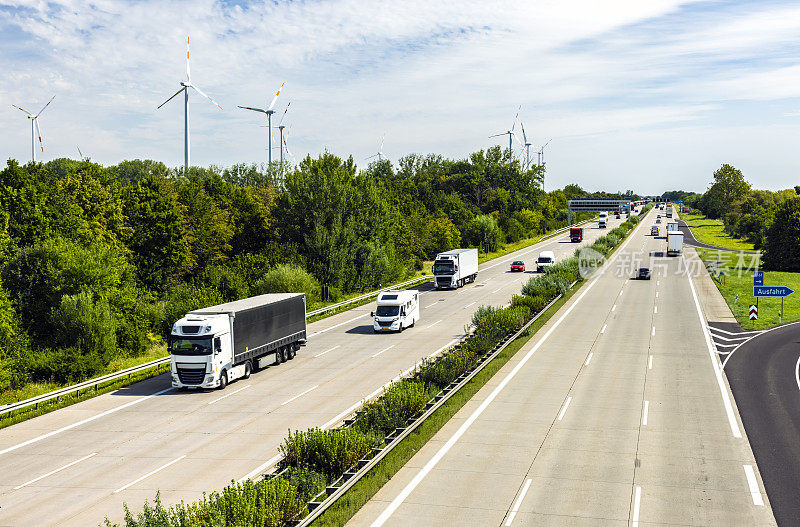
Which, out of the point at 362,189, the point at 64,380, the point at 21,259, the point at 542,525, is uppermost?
the point at 362,189

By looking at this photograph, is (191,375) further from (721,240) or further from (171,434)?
(721,240)

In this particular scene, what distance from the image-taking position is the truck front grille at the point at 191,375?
30.6 metres

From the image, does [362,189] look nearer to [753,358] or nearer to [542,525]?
[753,358]

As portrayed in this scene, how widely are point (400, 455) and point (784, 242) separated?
84.3m

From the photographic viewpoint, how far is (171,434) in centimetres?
2436

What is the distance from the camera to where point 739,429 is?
76.2ft

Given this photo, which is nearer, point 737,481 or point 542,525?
point 542,525

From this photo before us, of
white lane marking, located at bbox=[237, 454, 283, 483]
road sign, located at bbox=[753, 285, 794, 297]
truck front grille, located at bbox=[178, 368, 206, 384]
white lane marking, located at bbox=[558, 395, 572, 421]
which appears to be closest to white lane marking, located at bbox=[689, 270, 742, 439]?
road sign, located at bbox=[753, 285, 794, 297]

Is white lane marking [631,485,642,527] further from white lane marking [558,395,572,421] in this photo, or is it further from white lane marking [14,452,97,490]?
white lane marking [14,452,97,490]

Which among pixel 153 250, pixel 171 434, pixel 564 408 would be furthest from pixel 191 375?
pixel 153 250

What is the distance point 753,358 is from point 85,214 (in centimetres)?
5954

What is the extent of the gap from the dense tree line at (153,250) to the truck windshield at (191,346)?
32.6ft

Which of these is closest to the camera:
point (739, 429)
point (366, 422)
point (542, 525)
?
point (542, 525)

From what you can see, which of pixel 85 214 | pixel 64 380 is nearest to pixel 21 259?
pixel 64 380
